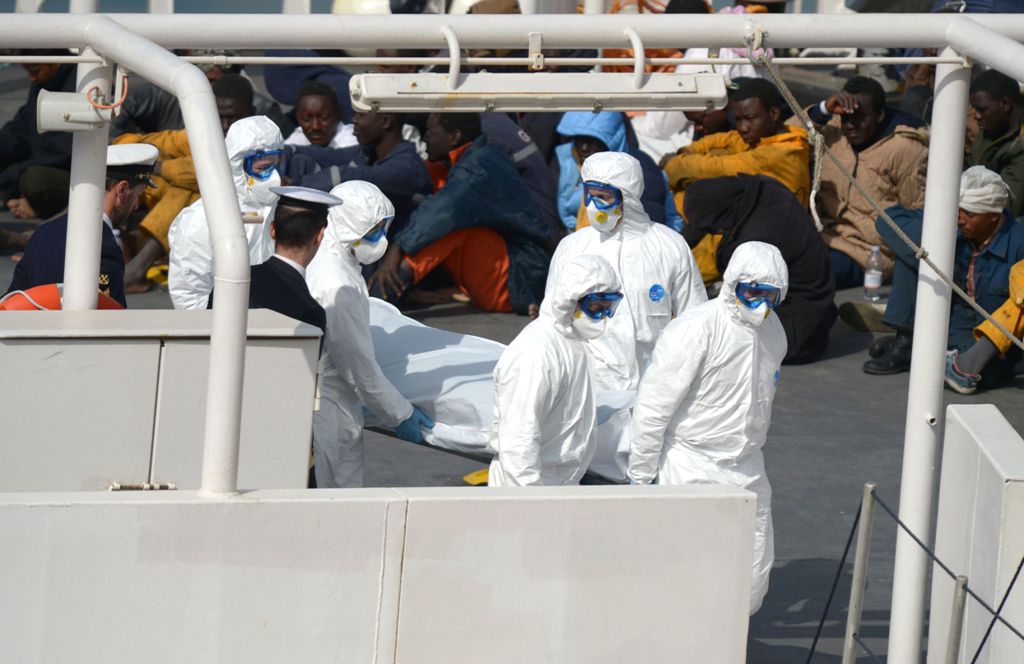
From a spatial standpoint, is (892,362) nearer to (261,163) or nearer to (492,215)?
(492,215)

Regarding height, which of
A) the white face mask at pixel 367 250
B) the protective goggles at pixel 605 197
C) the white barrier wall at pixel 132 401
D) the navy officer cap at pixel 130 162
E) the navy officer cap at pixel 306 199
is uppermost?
the protective goggles at pixel 605 197

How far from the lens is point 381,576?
3428 millimetres

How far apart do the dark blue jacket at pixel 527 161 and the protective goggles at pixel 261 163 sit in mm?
3192

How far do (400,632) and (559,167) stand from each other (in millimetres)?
7477

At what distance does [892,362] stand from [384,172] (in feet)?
11.4

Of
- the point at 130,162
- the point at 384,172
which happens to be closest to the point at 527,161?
the point at 384,172

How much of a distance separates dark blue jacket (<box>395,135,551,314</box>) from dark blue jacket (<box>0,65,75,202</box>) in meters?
3.18

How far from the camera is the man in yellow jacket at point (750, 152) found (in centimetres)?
1017

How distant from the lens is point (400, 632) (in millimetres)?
3451

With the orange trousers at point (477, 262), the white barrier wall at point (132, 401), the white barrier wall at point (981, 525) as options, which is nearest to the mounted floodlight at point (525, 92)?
the white barrier wall at point (132, 401)

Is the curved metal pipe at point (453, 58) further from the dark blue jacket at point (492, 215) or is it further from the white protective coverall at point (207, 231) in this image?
the dark blue jacket at point (492, 215)

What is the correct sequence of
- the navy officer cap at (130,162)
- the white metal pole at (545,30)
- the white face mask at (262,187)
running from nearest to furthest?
the white metal pole at (545,30) < the navy officer cap at (130,162) < the white face mask at (262,187)

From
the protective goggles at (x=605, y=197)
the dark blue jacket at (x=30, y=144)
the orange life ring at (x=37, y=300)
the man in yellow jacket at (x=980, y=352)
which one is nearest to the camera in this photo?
the orange life ring at (x=37, y=300)

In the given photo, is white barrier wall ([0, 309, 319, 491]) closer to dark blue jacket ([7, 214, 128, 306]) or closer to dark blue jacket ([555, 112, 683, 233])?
dark blue jacket ([7, 214, 128, 306])
